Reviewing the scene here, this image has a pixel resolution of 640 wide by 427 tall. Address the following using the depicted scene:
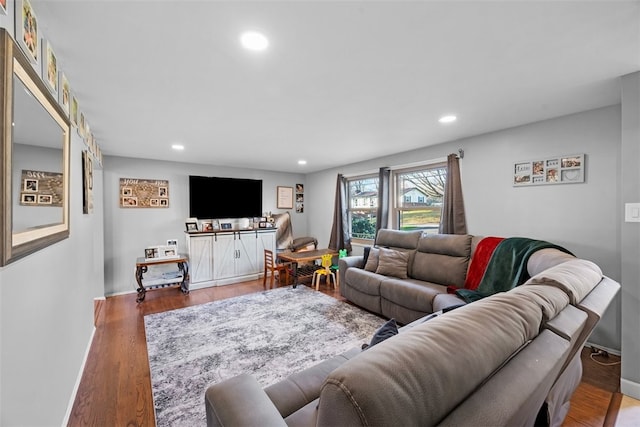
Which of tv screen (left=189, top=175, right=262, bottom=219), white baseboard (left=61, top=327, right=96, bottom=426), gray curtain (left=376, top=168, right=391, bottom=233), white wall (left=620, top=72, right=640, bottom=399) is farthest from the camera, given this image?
tv screen (left=189, top=175, right=262, bottom=219)

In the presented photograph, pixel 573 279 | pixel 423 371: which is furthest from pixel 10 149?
pixel 573 279

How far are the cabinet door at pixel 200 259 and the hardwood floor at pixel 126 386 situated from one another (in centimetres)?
127

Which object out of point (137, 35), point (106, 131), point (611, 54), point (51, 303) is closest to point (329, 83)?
point (137, 35)

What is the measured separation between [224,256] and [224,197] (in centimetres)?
120

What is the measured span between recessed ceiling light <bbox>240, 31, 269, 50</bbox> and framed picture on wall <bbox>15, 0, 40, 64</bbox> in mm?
900

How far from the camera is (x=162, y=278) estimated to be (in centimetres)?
432

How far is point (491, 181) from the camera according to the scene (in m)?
3.25

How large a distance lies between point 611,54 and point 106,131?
4516 millimetres

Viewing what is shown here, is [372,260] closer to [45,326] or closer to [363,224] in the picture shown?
[363,224]

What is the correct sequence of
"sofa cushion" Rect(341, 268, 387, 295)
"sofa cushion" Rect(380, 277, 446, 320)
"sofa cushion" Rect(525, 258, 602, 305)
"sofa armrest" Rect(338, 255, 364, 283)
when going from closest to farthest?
"sofa cushion" Rect(525, 258, 602, 305) → "sofa cushion" Rect(380, 277, 446, 320) → "sofa cushion" Rect(341, 268, 387, 295) → "sofa armrest" Rect(338, 255, 364, 283)

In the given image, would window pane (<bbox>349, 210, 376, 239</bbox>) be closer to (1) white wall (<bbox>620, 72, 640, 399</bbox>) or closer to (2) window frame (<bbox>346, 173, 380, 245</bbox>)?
(2) window frame (<bbox>346, 173, 380, 245</bbox>)

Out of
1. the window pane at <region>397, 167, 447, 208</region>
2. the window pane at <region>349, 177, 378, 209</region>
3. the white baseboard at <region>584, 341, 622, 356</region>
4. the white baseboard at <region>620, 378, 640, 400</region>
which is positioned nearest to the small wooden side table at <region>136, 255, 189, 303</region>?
the window pane at <region>349, 177, 378, 209</region>

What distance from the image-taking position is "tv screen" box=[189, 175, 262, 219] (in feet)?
16.2

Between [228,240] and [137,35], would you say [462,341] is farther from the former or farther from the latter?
[228,240]
